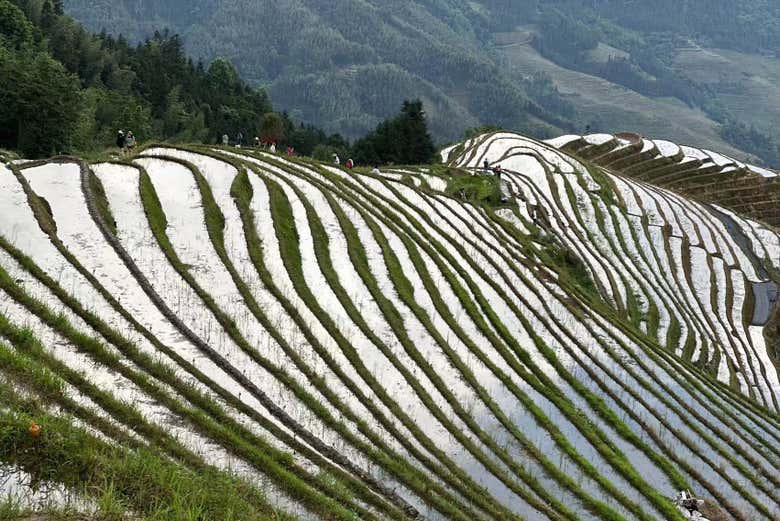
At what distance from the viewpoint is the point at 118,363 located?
17.3 meters

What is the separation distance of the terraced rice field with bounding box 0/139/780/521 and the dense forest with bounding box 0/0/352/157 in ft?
68.4

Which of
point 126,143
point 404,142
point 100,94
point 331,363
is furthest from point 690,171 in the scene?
point 331,363

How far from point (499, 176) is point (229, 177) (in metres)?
37.0

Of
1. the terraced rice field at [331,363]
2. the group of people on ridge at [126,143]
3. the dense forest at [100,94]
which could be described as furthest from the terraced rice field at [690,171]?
the group of people on ridge at [126,143]

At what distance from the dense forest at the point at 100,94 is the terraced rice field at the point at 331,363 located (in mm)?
20858

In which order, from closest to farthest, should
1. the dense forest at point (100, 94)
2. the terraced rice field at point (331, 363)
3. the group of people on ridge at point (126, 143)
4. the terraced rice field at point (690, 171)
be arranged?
the terraced rice field at point (331, 363)
the group of people on ridge at point (126, 143)
the dense forest at point (100, 94)
the terraced rice field at point (690, 171)

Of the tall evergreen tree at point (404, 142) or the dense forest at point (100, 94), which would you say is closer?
the dense forest at point (100, 94)

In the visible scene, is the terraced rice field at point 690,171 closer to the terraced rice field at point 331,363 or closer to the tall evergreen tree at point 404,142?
the tall evergreen tree at point 404,142

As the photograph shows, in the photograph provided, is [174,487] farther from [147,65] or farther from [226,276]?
[147,65]

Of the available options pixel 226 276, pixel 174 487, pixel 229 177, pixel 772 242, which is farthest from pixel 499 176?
pixel 174 487

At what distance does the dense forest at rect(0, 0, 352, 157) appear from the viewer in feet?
175

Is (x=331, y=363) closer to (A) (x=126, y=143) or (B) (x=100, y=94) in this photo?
(A) (x=126, y=143)

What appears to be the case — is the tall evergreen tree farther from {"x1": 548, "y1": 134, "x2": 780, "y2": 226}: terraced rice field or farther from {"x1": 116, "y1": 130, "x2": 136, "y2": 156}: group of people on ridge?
{"x1": 116, "y1": 130, "x2": 136, "y2": 156}: group of people on ridge

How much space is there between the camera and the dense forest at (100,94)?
53250 mm
